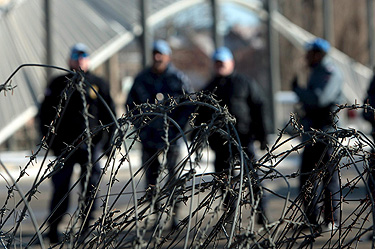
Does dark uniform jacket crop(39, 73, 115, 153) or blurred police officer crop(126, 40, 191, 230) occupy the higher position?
blurred police officer crop(126, 40, 191, 230)

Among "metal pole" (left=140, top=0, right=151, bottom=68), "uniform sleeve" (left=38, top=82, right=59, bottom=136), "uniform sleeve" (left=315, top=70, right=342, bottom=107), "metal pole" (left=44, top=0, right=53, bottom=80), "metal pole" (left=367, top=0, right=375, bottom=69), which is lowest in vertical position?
"uniform sleeve" (left=38, top=82, right=59, bottom=136)

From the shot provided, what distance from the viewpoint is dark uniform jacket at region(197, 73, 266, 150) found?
6.77m

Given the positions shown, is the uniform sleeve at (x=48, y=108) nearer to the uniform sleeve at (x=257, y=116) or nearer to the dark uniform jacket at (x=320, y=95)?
the uniform sleeve at (x=257, y=116)

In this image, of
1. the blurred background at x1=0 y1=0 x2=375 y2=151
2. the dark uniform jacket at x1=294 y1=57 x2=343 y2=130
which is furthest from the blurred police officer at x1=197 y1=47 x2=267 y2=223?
the blurred background at x1=0 y1=0 x2=375 y2=151

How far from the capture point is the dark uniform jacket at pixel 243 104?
22.2 ft

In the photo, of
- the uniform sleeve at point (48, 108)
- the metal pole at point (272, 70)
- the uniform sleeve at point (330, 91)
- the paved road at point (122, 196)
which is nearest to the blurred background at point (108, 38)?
the metal pole at point (272, 70)

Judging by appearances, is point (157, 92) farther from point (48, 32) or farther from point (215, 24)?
point (215, 24)

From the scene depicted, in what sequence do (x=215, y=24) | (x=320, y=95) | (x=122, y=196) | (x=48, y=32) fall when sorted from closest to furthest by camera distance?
(x=320, y=95)
(x=122, y=196)
(x=48, y=32)
(x=215, y=24)

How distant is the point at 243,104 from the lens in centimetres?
684

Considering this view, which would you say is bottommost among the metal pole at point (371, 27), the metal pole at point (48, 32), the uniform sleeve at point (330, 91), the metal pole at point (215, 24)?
the uniform sleeve at point (330, 91)

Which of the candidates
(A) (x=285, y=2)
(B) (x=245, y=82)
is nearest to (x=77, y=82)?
(B) (x=245, y=82)

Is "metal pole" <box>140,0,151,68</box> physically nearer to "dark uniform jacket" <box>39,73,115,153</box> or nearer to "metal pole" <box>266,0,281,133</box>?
"metal pole" <box>266,0,281,133</box>

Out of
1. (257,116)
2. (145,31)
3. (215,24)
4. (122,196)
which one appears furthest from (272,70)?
(257,116)

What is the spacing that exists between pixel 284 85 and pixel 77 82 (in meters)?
35.8
